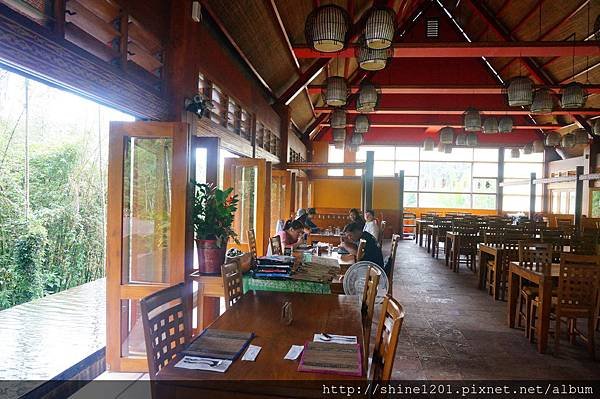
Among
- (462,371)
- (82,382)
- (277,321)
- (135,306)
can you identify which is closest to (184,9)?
(135,306)

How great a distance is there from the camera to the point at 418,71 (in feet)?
44.8

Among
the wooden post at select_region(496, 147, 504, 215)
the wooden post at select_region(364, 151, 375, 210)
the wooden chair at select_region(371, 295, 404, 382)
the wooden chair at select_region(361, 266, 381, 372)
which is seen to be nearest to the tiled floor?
the wooden chair at select_region(361, 266, 381, 372)

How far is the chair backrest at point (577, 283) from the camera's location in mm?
3814

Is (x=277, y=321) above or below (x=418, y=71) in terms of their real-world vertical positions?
below

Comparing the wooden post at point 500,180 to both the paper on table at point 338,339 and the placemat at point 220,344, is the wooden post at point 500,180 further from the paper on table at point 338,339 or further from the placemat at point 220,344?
the placemat at point 220,344

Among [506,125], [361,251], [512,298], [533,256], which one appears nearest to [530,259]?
[533,256]

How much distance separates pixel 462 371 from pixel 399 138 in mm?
14337

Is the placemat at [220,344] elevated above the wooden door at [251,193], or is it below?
below

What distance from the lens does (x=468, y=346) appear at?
406 centimetres

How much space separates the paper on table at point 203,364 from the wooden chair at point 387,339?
0.61 metres

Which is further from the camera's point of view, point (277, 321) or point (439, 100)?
point (439, 100)

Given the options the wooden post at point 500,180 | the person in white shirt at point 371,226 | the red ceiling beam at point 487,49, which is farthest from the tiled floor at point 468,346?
the wooden post at point 500,180

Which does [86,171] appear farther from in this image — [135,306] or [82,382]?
[82,382]

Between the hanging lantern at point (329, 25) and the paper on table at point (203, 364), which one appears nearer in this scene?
the paper on table at point (203, 364)
